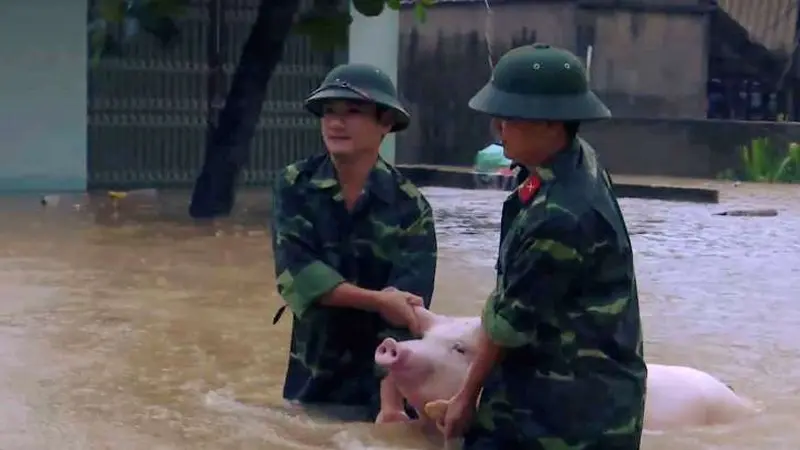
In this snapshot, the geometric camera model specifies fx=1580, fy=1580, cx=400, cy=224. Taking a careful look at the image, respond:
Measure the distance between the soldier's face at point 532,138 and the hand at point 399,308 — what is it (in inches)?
36.7

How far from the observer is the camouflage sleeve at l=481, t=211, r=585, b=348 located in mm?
3939

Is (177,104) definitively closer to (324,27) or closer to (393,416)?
(324,27)

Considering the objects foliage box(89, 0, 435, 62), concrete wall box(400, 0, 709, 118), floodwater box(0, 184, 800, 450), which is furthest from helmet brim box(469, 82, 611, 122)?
concrete wall box(400, 0, 709, 118)

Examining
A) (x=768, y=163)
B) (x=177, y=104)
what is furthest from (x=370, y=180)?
(x=768, y=163)

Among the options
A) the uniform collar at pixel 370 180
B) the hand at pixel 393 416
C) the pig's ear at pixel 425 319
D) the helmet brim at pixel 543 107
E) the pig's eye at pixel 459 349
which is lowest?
the hand at pixel 393 416

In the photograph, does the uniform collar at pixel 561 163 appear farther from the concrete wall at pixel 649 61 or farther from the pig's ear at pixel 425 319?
the concrete wall at pixel 649 61

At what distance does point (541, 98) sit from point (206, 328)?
11.4ft

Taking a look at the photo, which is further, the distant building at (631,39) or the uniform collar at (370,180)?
the distant building at (631,39)

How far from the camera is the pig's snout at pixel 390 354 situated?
4.64 metres

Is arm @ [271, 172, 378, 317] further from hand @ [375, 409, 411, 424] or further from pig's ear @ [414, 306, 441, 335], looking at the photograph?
hand @ [375, 409, 411, 424]

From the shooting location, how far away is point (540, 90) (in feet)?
13.4

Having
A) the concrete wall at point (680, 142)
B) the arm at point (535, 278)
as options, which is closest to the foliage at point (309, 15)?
the arm at point (535, 278)

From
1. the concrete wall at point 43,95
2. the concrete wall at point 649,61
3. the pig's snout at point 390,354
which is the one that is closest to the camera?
the pig's snout at point 390,354

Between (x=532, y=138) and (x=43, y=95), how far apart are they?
12231mm
